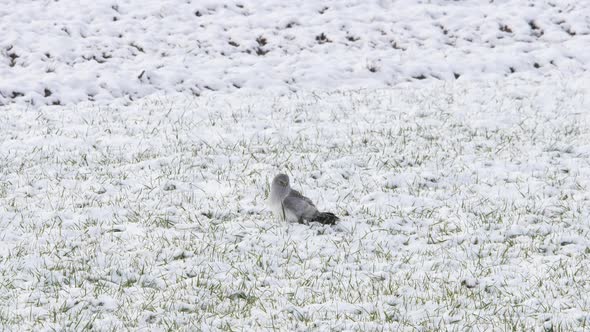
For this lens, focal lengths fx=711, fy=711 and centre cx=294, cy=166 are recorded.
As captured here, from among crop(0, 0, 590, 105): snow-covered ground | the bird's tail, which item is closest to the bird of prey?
the bird's tail

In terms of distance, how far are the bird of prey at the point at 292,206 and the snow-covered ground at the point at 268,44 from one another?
7335mm

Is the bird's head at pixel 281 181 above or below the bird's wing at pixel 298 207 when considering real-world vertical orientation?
above

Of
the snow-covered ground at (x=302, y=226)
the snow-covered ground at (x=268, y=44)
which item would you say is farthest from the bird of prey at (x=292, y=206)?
the snow-covered ground at (x=268, y=44)

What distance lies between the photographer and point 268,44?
16719mm

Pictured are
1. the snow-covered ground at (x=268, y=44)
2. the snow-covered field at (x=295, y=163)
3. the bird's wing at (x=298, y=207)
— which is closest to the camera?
the snow-covered field at (x=295, y=163)

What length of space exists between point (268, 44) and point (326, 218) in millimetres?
9868

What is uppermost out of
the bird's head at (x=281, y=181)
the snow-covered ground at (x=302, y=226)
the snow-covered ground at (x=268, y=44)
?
the bird's head at (x=281, y=181)

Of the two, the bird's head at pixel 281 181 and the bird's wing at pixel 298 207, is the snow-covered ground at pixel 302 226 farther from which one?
the bird's head at pixel 281 181

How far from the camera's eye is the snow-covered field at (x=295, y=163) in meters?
5.88

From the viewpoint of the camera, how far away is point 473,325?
17.6ft

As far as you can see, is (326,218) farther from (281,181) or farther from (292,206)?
(281,181)

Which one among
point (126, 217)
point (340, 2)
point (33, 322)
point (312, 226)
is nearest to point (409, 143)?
point (312, 226)

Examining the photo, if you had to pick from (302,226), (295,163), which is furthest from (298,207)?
(295,163)

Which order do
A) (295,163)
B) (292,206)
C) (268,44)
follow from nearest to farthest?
(292,206)
(295,163)
(268,44)
